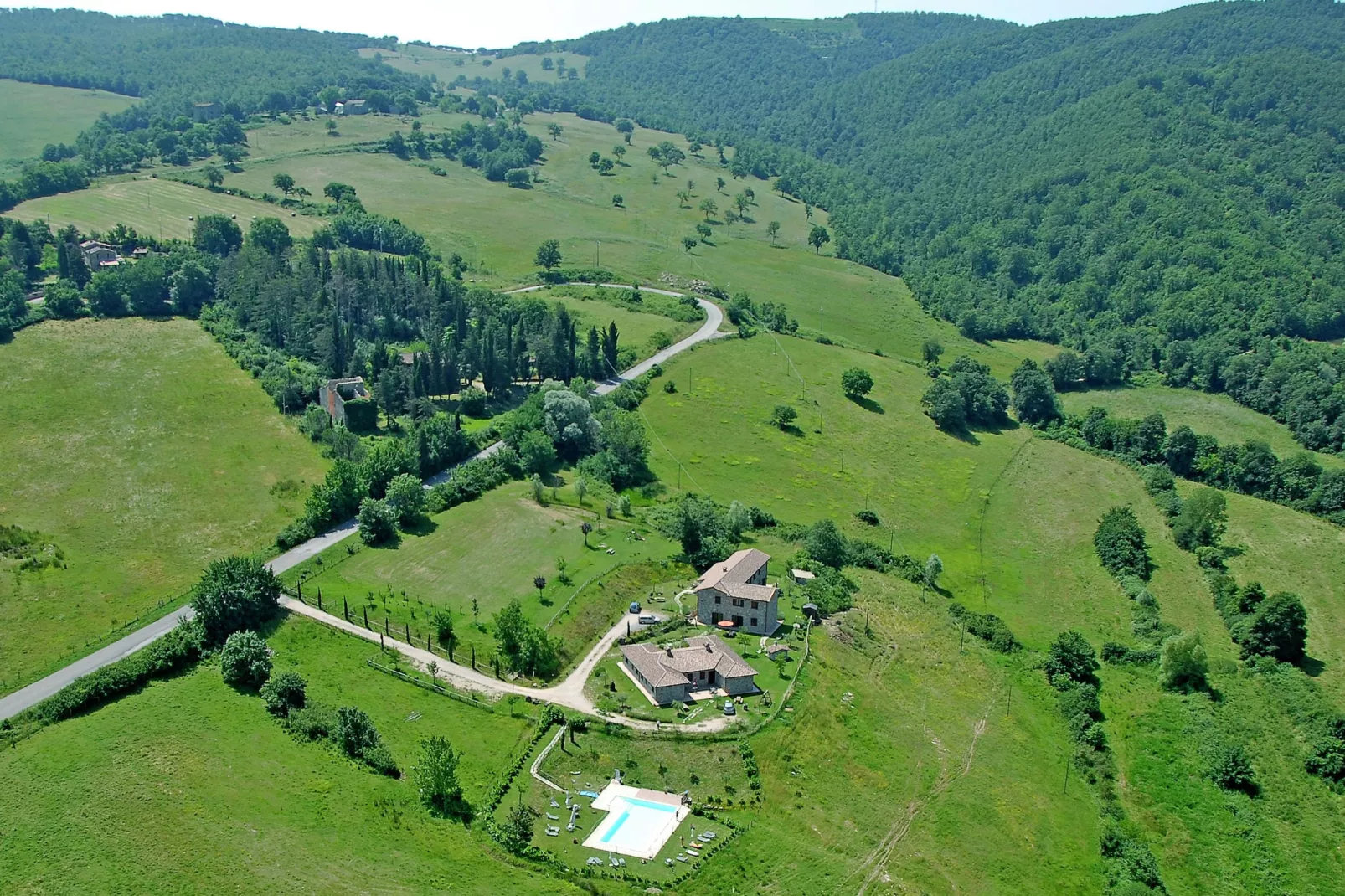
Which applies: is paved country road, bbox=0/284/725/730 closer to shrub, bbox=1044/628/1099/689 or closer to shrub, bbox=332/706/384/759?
shrub, bbox=332/706/384/759

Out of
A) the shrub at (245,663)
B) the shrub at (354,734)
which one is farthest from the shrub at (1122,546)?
the shrub at (245,663)

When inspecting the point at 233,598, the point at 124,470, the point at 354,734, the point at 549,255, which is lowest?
the point at 124,470

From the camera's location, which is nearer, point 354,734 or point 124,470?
point 354,734

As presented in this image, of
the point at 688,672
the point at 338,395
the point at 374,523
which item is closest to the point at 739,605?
the point at 688,672

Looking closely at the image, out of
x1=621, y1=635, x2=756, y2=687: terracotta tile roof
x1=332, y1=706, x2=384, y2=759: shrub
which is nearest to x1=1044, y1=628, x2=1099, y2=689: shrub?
x1=621, y1=635, x2=756, y2=687: terracotta tile roof

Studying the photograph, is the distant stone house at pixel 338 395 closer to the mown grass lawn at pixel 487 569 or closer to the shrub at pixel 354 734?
the mown grass lawn at pixel 487 569

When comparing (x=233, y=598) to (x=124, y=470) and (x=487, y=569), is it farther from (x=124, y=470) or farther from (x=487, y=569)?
(x=124, y=470)
